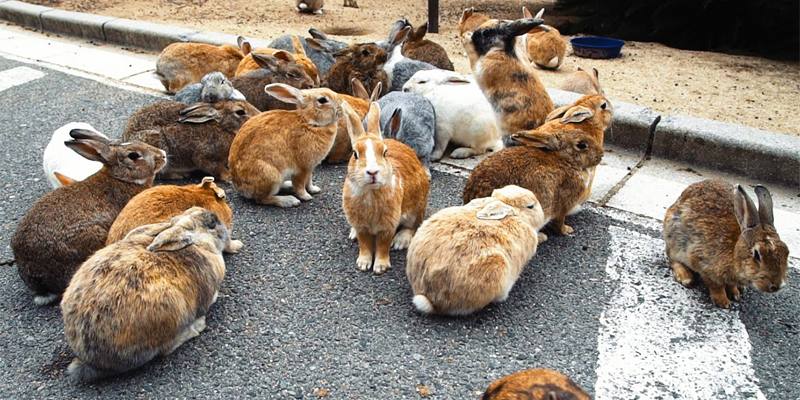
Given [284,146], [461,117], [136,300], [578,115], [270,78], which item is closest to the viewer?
[136,300]

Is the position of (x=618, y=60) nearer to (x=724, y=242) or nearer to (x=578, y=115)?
(x=578, y=115)

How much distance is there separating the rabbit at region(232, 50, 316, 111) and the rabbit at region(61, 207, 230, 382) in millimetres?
2666

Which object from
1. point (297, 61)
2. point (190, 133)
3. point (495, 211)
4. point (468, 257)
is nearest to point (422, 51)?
point (297, 61)

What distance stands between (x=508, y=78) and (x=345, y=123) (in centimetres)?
134

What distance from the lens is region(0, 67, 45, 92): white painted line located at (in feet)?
23.9

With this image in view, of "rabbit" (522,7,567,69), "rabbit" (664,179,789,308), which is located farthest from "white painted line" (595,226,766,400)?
"rabbit" (522,7,567,69)

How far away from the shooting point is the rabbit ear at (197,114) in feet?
16.6

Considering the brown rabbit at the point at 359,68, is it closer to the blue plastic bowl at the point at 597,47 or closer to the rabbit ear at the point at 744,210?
the blue plastic bowl at the point at 597,47

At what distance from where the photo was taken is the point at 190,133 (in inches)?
198

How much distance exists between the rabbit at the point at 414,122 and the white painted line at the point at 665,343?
1687 mm

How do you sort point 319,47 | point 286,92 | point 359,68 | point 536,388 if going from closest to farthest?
point 536,388 → point 286,92 → point 359,68 → point 319,47

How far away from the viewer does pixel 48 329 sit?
344 centimetres

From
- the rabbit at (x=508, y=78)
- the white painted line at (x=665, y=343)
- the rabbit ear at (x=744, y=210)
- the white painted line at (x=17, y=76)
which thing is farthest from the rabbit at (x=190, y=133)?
the rabbit ear at (x=744, y=210)

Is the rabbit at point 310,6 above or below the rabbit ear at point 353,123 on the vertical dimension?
above
